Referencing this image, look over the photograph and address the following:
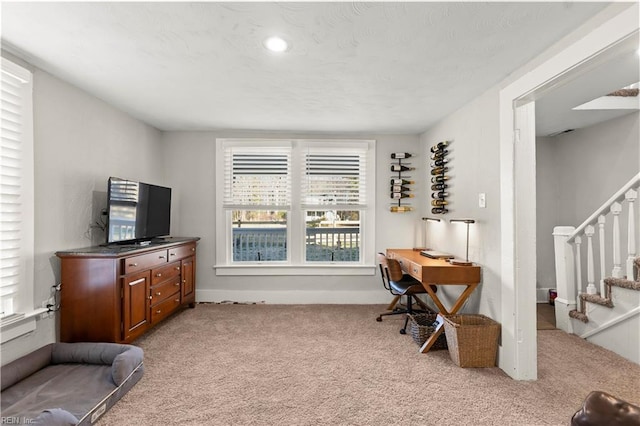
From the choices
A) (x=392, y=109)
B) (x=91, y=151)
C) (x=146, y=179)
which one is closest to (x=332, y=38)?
(x=392, y=109)

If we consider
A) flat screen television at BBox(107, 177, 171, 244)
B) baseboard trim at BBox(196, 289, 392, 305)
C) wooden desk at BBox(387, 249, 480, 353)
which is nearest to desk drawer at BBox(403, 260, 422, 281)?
wooden desk at BBox(387, 249, 480, 353)

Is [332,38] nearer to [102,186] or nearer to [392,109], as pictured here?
[392,109]

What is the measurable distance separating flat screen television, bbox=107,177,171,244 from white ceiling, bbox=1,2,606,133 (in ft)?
2.95

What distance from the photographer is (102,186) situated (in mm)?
3221

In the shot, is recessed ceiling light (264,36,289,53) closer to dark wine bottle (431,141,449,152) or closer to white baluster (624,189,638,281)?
dark wine bottle (431,141,449,152)

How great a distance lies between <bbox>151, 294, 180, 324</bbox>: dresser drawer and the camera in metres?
3.23

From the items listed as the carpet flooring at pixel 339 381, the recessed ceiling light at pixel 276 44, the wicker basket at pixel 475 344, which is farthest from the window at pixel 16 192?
the wicker basket at pixel 475 344

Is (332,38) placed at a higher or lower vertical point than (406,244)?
higher

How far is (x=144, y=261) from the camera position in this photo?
3047mm

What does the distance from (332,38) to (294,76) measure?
0.65 meters

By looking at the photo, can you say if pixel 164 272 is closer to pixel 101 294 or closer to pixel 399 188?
pixel 101 294

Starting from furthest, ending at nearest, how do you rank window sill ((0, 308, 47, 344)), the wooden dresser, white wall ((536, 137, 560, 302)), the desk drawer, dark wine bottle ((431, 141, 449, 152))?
Result: white wall ((536, 137, 560, 302)) < dark wine bottle ((431, 141, 449, 152)) < the desk drawer < the wooden dresser < window sill ((0, 308, 47, 344))

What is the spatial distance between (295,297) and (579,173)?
13.7ft

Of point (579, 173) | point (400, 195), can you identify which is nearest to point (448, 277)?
point (400, 195)
